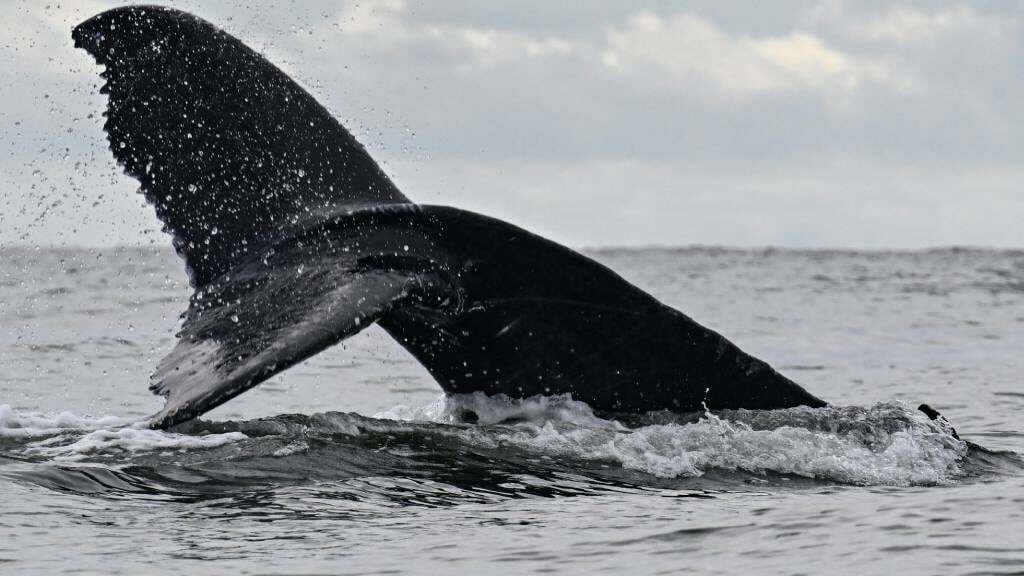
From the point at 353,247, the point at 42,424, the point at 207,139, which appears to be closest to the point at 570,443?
the point at 353,247

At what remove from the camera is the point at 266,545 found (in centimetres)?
566

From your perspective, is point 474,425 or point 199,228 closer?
point 199,228

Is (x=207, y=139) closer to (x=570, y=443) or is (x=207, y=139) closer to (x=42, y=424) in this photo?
(x=42, y=424)

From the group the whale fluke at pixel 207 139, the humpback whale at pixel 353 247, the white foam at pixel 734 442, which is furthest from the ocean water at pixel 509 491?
the whale fluke at pixel 207 139

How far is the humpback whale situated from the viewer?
681 centimetres

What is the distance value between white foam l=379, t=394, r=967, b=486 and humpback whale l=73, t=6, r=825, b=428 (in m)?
0.11

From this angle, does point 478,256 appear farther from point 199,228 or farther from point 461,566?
point 461,566

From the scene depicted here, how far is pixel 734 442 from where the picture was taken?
7.39m

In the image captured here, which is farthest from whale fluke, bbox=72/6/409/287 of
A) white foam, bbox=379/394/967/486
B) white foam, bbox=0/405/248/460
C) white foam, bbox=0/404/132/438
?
white foam, bbox=0/404/132/438

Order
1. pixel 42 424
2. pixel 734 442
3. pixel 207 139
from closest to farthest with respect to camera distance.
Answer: pixel 207 139 → pixel 734 442 → pixel 42 424

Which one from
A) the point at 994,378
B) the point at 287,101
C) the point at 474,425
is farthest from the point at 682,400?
the point at 994,378

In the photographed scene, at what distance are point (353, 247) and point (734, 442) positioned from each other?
2.12 meters

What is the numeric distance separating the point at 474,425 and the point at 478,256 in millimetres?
1171

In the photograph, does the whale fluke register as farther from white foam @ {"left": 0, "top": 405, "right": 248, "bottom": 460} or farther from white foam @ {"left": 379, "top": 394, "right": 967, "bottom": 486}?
white foam @ {"left": 379, "top": 394, "right": 967, "bottom": 486}
